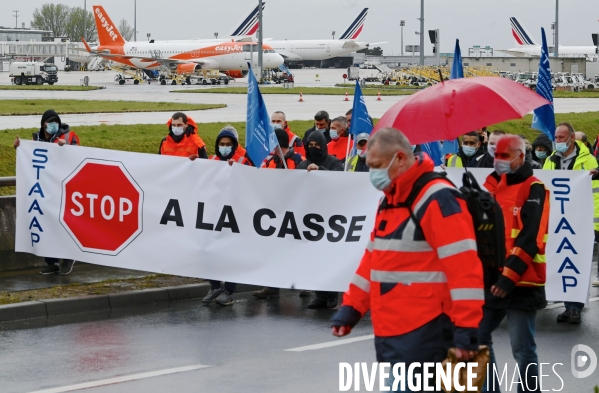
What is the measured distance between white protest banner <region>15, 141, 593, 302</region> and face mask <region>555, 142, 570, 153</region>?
1185 mm

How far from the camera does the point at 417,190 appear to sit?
4.84m

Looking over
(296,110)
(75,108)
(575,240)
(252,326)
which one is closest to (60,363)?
(252,326)

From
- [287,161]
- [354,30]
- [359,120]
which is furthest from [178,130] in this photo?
[354,30]

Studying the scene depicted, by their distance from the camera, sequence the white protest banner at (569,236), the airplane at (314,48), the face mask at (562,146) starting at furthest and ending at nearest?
the airplane at (314,48) → the face mask at (562,146) → the white protest banner at (569,236)

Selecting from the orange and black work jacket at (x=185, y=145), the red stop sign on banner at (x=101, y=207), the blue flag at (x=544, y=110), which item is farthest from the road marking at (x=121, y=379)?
the blue flag at (x=544, y=110)

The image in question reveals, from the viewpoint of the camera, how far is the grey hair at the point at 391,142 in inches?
190

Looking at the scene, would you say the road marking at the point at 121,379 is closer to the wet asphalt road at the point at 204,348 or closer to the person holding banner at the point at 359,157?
the wet asphalt road at the point at 204,348

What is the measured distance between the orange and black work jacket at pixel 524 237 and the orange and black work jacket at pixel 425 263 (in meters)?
1.54

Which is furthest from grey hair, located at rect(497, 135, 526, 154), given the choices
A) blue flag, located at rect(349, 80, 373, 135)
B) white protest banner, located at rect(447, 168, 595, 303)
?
blue flag, located at rect(349, 80, 373, 135)

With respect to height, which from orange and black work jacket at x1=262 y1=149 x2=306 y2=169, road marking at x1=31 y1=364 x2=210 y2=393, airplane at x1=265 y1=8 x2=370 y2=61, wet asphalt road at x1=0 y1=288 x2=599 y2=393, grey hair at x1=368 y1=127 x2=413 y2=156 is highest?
airplane at x1=265 y1=8 x2=370 y2=61

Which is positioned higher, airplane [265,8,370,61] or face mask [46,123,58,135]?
airplane [265,8,370,61]

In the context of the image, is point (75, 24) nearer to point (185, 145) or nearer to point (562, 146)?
point (185, 145)

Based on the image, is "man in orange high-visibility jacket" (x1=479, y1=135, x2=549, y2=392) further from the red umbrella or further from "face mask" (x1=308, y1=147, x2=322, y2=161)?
"face mask" (x1=308, y1=147, x2=322, y2=161)

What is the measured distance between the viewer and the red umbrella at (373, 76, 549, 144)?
225 inches
